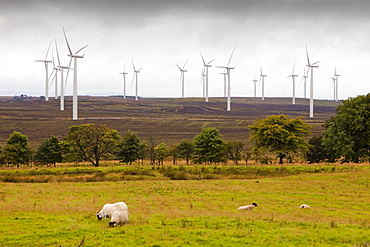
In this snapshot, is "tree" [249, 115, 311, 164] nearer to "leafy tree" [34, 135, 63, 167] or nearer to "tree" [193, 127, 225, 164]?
"tree" [193, 127, 225, 164]

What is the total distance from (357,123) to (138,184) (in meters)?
34.7

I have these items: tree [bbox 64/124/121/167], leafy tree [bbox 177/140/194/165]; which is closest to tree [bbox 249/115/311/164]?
leafy tree [bbox 177/140/194/165]

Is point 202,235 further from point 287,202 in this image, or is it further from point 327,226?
point 287,202

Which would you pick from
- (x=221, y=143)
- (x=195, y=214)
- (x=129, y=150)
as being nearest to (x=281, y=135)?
(x=221, y=143)

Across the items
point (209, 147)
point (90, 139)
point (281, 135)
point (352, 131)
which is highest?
point (352, 131)

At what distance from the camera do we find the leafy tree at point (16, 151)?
58312 millimetres

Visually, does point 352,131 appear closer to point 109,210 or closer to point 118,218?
point 109,210

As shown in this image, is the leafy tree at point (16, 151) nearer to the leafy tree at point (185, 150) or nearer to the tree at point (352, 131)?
the leafy tree at point (185, 150)

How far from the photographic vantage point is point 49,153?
5959 cm

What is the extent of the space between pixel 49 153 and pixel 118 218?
1791 inches

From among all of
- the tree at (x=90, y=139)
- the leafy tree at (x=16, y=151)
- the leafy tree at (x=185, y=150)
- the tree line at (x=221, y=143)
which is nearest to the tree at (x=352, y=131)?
the tree line at (x=221, y=143)

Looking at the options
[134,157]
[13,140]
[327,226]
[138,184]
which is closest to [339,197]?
[327,226]

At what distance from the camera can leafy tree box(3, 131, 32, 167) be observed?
2296 inches

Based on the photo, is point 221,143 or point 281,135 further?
point 221,143
